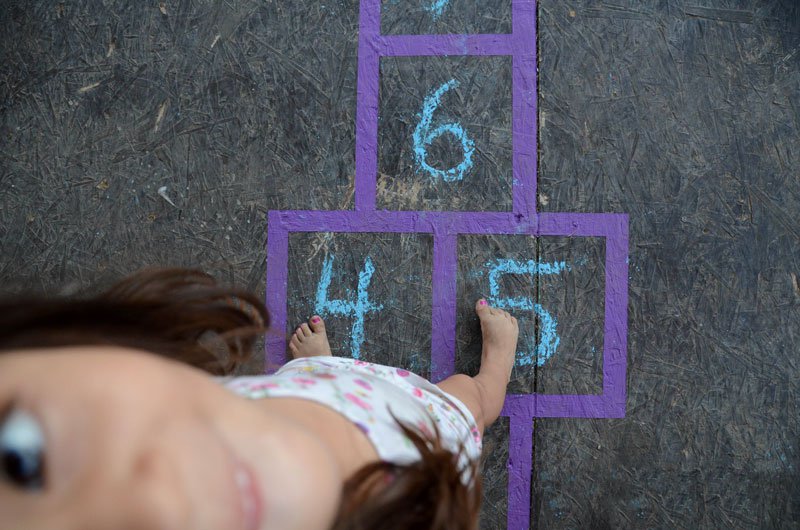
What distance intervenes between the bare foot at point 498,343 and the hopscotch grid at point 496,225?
115mm

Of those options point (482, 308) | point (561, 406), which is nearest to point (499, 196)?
point (482, 308)

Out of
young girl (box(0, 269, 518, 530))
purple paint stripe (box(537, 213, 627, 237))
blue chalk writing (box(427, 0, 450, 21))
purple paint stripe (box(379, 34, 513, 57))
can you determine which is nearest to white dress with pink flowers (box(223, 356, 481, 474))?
young girl (box(0, 269, 518, 530))

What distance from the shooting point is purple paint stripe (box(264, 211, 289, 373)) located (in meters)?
1.82

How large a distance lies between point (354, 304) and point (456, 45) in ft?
3.05

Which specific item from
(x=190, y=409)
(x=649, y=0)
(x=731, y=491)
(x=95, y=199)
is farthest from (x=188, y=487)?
(x=649, y=0)

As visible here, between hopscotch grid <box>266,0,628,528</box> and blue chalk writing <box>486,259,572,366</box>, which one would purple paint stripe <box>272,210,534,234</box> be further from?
blue chalk writing <box>486,259,572,366</box>

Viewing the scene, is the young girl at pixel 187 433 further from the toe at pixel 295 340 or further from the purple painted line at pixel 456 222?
the purple painted line at pixel 456 222

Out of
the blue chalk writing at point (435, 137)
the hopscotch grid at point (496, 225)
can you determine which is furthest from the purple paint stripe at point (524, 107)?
the blue chalk writing at point (435, 137)

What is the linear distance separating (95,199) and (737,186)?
2133 mm

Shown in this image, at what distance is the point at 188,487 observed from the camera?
68 cm

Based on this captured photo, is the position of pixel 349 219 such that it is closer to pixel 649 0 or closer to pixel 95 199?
pixel 95 199

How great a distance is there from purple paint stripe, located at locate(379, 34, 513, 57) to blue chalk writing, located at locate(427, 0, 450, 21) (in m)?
0.07

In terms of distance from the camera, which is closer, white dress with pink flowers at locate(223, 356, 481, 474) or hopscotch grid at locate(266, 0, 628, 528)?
white dress with pink flowers at locate(223, 356, 481, 474)

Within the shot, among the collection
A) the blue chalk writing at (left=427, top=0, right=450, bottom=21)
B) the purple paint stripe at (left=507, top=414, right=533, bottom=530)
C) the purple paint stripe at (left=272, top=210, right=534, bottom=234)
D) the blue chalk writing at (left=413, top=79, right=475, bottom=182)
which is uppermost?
the blue chalk writing at (left=427, top=0, right=450, bottom=21)
